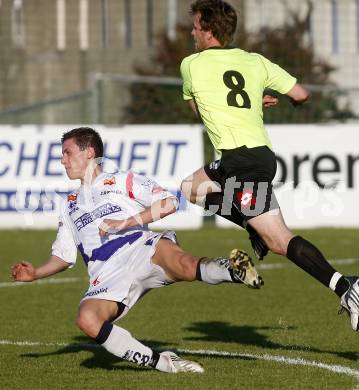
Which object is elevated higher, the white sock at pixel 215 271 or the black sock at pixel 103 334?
the white sock at pixel 215 271

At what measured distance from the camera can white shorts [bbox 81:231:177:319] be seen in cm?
797

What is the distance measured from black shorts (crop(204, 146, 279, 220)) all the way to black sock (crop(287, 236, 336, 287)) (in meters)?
0.31

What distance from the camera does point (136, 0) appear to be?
46.2m


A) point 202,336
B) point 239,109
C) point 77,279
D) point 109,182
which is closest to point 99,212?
point 109,182

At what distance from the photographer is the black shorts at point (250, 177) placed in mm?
8414

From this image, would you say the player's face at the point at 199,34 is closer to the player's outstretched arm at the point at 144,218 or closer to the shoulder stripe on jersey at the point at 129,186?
the shoulder stripe on jersey at the point at 129,186

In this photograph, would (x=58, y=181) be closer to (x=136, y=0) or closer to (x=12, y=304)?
(x=12, y=304)

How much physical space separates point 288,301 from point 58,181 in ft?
28.3

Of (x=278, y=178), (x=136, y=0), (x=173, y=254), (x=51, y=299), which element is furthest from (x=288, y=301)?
(x=136, y=0)

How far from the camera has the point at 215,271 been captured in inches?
311

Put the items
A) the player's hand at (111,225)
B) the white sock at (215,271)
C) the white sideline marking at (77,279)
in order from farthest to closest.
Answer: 1. the white sideline marking at (77,279)
2. the white sock at (215,271)
3. the player's hand at (111,225)

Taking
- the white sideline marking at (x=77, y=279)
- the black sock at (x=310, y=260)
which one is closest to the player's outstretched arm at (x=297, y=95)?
the black sock at (x=310, y=260)

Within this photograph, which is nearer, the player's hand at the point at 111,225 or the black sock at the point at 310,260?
the player's hand at the point at 111,225

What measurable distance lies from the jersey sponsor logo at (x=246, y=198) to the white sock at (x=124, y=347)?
130cm
